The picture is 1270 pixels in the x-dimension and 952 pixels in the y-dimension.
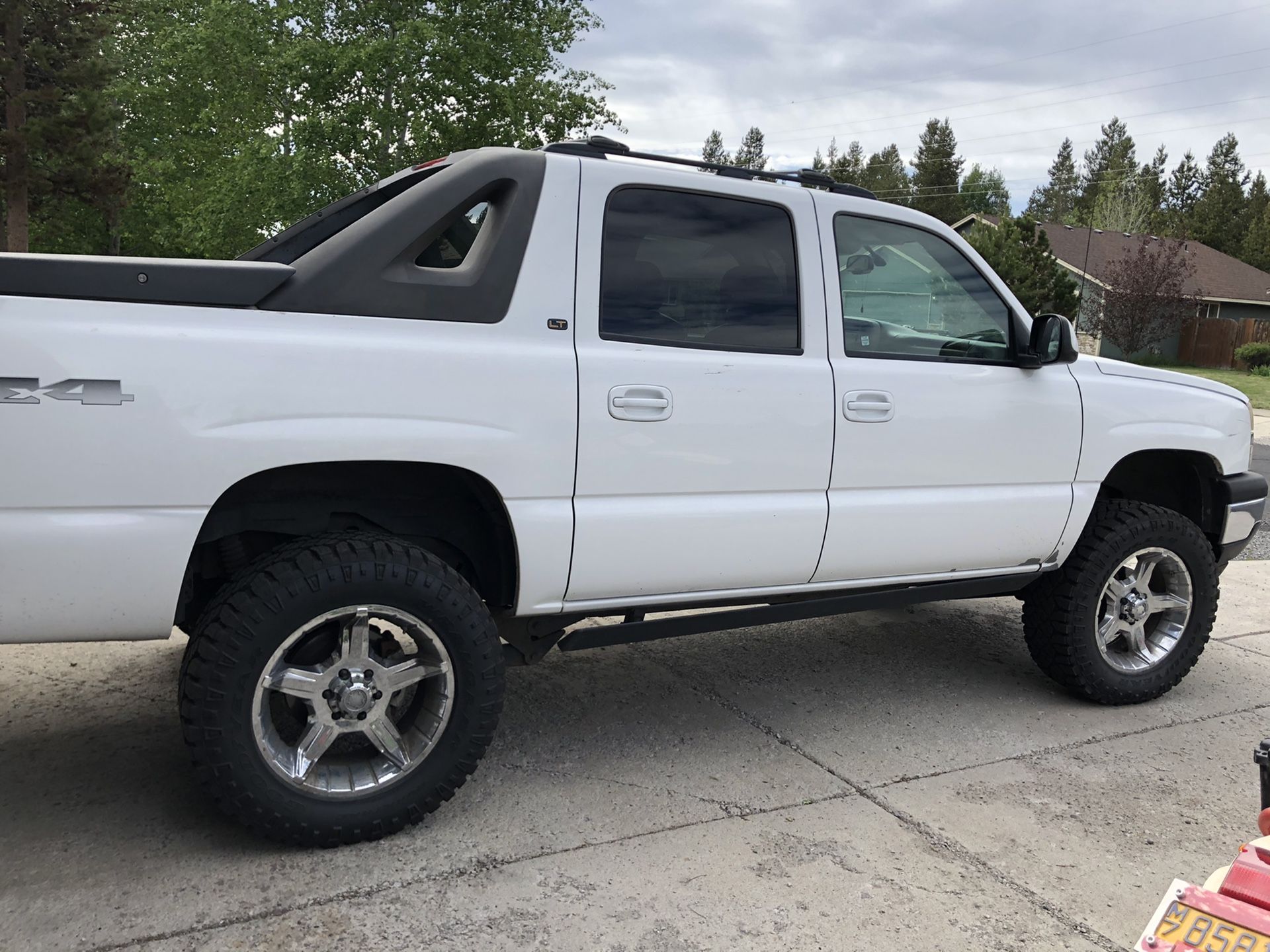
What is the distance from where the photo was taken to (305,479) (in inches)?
120

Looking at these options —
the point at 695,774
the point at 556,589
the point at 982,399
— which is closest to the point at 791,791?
A: the point at 695,774

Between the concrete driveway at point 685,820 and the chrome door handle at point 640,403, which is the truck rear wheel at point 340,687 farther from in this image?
the chrome door handle at point 640,403

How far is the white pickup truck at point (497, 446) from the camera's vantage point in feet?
8.76

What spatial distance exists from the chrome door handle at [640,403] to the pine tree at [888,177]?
92.4 metres

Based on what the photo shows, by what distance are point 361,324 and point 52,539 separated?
96cm

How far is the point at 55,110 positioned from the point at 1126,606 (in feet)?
97.9

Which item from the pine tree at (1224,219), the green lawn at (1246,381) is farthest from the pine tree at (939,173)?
the green lawn at (1246,381)

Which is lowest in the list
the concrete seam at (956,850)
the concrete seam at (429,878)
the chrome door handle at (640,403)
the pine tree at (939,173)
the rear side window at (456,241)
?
the concrete seam at (429,878)

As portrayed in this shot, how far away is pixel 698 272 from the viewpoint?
3.57 metres

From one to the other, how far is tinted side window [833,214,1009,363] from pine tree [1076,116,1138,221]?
10063 cm

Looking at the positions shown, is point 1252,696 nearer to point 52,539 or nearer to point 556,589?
point 556,589

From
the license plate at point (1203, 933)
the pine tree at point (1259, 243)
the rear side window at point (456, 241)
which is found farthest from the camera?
the pine tree at point (1259, 243)

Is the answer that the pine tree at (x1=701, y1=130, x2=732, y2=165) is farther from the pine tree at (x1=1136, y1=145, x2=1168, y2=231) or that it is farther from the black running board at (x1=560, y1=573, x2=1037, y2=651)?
the black running board at (x1=560, y1=573, x2=1037, y2=651)

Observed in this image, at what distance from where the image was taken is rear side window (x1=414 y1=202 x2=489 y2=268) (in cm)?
318
